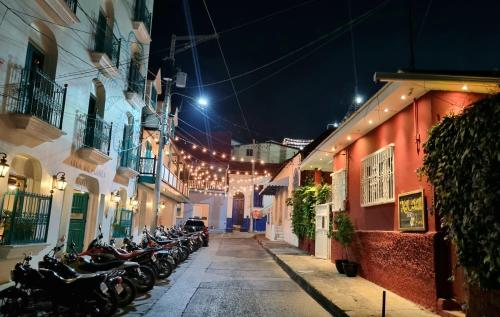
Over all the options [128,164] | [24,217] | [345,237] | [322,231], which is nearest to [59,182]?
[24,217]

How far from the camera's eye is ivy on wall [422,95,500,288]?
4.77m

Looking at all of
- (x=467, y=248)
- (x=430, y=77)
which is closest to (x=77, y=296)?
(x=467, y=248)

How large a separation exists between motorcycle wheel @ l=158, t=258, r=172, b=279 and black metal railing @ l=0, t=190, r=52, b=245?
305 cm

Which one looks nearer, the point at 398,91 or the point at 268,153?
the point at 398,91

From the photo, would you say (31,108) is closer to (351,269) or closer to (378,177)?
(378,177)

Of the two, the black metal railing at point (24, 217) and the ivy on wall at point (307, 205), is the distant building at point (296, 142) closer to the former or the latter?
the ivy on wall at point (307, 205)

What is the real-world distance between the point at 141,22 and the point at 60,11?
23.2ft

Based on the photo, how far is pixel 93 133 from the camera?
12023 mm

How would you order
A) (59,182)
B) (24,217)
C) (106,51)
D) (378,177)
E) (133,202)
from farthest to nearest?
(133,202)
(106,51)
(378,177)
(59,182)
(24,217)

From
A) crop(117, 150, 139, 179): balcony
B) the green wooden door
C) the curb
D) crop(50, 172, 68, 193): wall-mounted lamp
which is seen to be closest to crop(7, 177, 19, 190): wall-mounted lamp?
crop(50, 172, 68, 193): wall-mounted lamp

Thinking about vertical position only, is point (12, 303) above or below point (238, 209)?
below

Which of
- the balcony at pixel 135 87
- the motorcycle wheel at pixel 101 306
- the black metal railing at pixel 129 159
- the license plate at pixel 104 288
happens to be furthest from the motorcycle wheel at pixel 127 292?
the balcony at pixel 135 87

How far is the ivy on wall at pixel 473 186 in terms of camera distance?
477 centimetres

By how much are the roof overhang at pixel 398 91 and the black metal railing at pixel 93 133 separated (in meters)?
7.35
